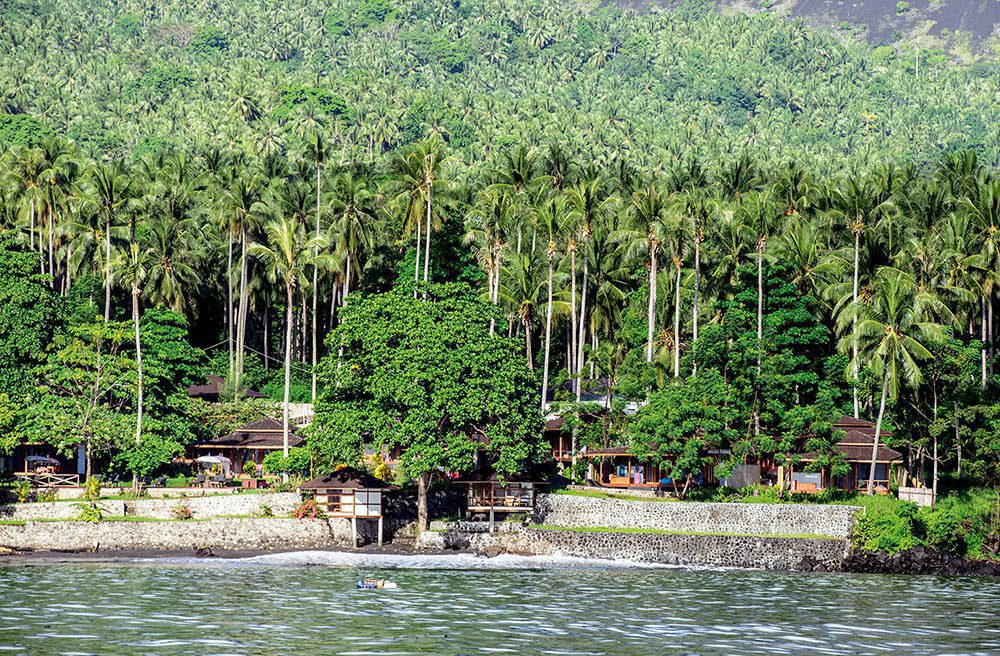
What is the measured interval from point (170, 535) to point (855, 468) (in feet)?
128

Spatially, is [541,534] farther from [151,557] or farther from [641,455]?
[151,557]

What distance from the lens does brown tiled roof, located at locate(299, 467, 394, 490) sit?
80.6 m

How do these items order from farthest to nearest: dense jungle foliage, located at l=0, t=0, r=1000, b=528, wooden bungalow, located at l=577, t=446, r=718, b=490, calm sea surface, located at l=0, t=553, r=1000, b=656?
wooden bungalow, located at l=577, t=446, r=718, b=490
dense jungle foliage, located at l=0, t=0, r=1000, b=528
calm sea surface, located at l=0, t=553, r=1000, b=656

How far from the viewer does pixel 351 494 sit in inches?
3179

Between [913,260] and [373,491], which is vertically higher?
[913,260]

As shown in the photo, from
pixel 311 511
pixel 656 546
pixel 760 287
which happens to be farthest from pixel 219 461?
pixel 760 287

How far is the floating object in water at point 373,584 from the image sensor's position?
64.9m

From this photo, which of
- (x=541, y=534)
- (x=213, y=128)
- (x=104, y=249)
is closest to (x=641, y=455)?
(x=541, y=534)

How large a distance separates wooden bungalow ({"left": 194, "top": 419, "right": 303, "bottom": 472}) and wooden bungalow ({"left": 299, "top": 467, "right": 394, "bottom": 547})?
1364cm

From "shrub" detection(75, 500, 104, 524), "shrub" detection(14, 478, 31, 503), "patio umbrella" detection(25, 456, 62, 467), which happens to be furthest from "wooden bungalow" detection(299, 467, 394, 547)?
"patio umbrella" detection(25, 456, 62, 467)

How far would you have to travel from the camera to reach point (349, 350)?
8312 centimetres

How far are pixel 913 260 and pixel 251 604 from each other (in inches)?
2077

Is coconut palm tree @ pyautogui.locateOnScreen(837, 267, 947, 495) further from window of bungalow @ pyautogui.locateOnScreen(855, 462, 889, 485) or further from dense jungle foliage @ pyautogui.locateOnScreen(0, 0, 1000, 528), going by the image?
window of bungalow @ pyautogui.locateOnScreen(855, 462, 889, 485)

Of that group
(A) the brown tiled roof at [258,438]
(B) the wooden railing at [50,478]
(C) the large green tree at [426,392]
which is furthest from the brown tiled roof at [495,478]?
(B) the wooden railing at [50,478]
